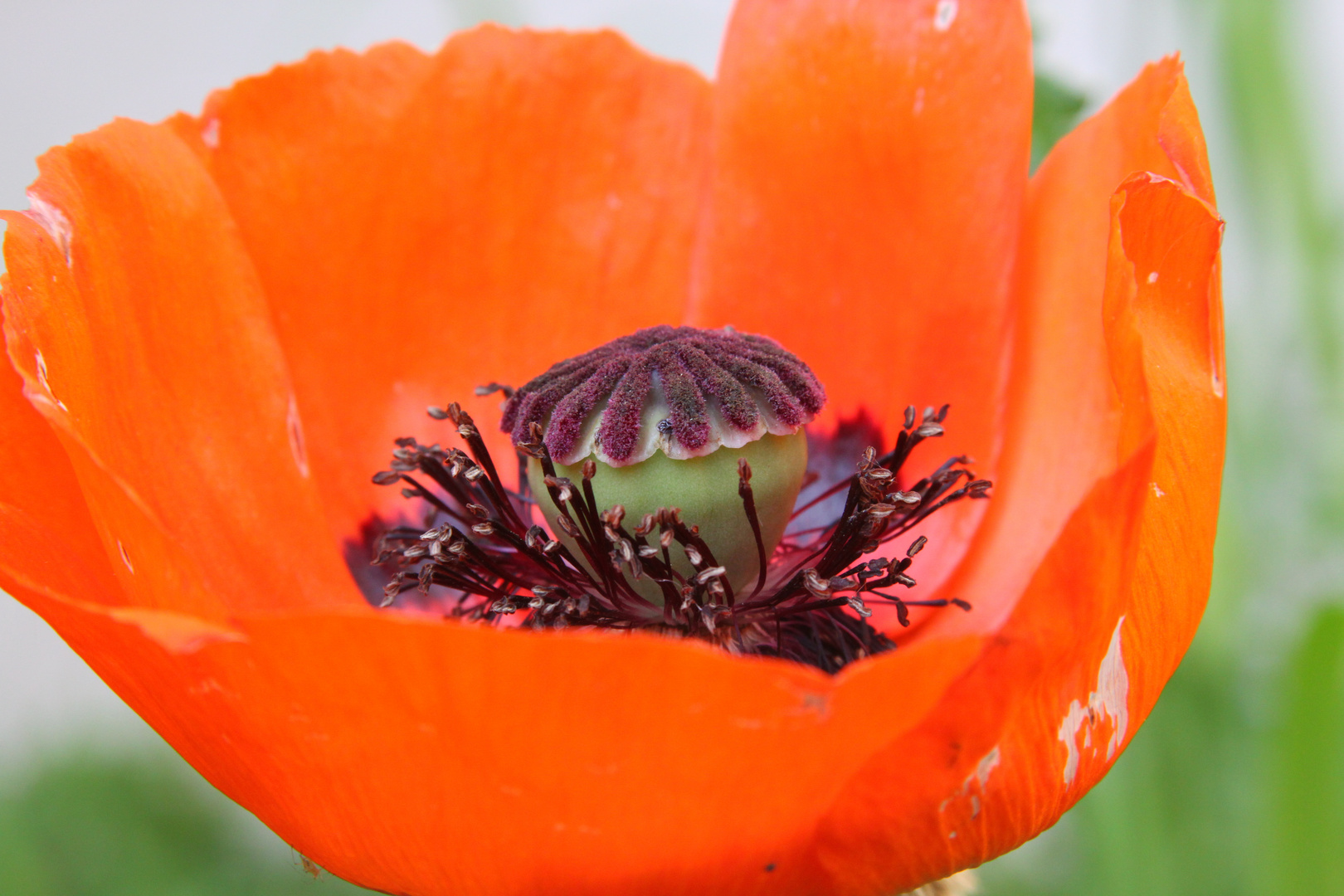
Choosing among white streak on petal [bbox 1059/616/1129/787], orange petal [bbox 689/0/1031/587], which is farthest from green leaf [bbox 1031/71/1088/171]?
white streak on petal [bbox 1059/616/1129/787]

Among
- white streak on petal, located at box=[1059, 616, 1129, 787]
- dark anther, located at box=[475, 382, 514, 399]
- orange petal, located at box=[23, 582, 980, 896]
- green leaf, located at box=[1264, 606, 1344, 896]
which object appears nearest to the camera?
orange petal, located at box=[23, 582, 980, 896]

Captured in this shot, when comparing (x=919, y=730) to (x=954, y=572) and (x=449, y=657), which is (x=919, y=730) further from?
(x=954, y=572)

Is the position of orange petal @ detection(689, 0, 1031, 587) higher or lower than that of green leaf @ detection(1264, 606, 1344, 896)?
higher

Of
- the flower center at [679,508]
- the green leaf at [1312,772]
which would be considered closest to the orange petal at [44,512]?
the flower center at [679,508]

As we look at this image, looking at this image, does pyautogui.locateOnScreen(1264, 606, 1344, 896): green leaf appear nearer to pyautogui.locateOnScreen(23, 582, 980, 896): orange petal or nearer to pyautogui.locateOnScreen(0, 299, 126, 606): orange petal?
pyautogui.locateOnScreen(23, 582, 980, 896): orange petal

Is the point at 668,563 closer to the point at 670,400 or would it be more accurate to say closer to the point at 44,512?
the point at 670,400

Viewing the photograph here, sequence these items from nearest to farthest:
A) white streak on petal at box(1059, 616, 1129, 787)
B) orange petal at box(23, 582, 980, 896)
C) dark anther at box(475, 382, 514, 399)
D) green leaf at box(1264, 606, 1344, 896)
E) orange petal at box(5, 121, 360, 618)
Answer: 1. orange petal at box(23, 582, 980, 896)
2. white streak on petal at box(1059, 616, 1129, 787)
3. orange petal at box(5, 121, 360, 618)
4. green leaf at box(1264, 606, 1344, 896)
5. dark anther at box(475, 382, 514, 399)

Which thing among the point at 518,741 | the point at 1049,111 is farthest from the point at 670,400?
the point at 1049,111

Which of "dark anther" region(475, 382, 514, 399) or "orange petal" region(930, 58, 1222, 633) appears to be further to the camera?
"dark anther" region(475, 382, 514, 399)
